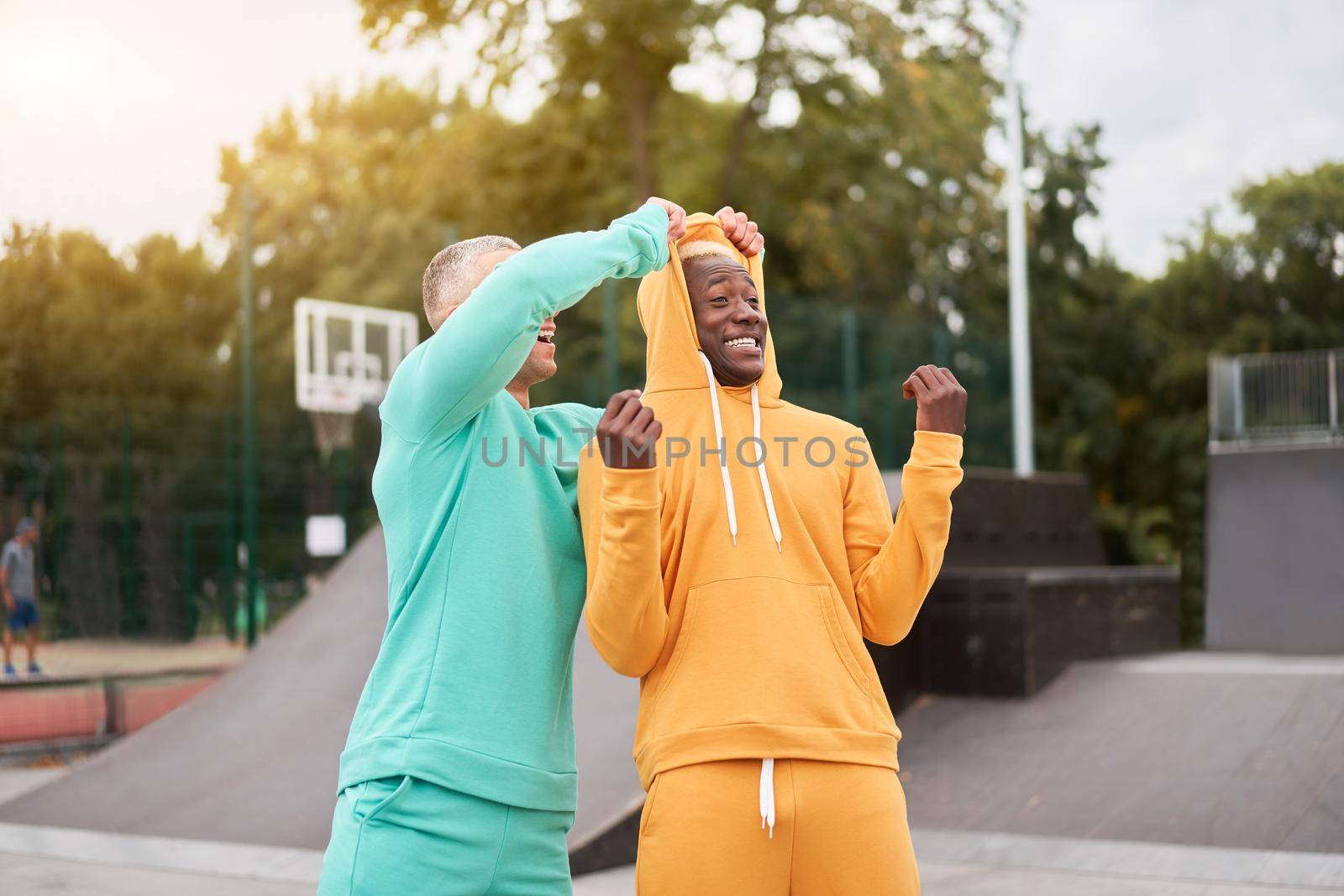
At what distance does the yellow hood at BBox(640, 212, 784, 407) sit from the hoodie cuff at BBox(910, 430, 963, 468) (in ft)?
1.16

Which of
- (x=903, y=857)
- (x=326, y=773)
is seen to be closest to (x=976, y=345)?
(x=326, y=773)

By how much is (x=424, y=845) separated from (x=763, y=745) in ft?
1.94

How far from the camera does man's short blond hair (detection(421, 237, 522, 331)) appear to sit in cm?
246

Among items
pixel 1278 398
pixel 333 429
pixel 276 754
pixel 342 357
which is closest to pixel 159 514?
pixel 333 429

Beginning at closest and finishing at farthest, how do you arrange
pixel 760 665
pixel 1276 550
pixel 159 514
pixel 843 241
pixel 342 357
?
pixel 760 665 → pixel 159 514 → pixel 342 357 → pixel 1276 550 → pixel 843 241

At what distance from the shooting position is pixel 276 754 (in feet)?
24.2

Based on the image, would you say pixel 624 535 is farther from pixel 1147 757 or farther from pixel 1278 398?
pixel 1278 398

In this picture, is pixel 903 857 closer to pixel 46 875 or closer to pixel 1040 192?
pixel 46 875

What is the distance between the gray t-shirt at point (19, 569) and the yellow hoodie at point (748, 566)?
9142 mm

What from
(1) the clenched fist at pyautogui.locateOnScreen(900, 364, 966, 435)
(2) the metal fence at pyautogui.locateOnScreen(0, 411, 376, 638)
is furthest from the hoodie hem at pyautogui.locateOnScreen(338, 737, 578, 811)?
(2) the metal fence at pyautogui.locateOnScreen(0, 411, 376, 638)

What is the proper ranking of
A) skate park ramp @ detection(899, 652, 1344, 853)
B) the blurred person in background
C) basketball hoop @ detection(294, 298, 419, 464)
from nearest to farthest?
skate park ramp @ detection(899, 652, 1344, 853) → the blurred person in background → basketball hoop @ detection(294, 298, 419, 464)

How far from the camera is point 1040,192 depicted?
24.7 metres

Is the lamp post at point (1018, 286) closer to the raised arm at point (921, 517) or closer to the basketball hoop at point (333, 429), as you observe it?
the basketball hoop at point (333, 429)

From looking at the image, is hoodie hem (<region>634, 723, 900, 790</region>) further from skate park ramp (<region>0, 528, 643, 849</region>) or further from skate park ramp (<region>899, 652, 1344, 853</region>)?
skate park ramp (<region>899, 652, 1344, 853</region>)
